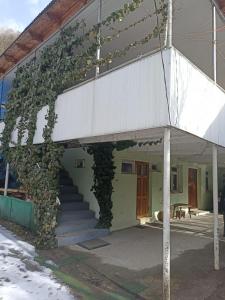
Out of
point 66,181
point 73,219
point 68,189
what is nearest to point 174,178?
point 66,181

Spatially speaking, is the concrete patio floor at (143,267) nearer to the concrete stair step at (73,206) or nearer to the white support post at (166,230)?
the white support post at (166,230)

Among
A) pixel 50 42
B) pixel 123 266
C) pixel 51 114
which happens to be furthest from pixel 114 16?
pixel 123 266

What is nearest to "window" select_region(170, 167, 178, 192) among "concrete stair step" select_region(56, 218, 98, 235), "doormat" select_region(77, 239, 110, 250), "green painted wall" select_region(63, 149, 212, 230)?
"green painted wall" select_region(63, 149, 212, 230)

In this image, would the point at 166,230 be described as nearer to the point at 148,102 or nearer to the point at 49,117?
the point at 148,102

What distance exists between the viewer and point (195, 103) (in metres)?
6.54

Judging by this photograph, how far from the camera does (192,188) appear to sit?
1800 cm

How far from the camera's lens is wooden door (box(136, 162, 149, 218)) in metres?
12.9

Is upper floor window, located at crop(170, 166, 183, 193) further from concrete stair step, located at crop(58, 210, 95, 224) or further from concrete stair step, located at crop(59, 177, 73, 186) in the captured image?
concrete stair step, located at crop(58, 210, 95, 224)

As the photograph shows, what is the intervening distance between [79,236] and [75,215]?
1334 mm

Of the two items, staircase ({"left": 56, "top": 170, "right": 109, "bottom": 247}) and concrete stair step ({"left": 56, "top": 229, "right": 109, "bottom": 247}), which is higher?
staircase ({"left": 56, "top": 170, "right": 109, "bottom": 247})

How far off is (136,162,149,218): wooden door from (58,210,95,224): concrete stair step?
8.04 feet

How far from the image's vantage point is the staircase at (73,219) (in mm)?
9303

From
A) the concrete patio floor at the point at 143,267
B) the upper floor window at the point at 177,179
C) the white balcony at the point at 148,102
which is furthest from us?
the upper floor window at the point at 177,179

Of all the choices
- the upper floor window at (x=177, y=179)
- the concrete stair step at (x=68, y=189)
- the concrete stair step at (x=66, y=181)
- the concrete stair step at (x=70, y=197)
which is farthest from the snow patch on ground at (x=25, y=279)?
the upper floor window at (x=177, y=179)
